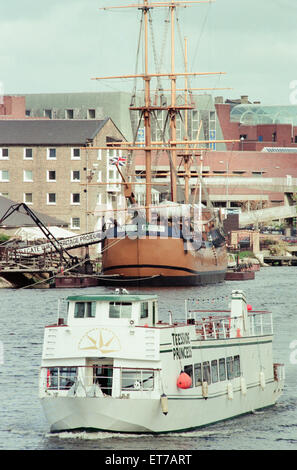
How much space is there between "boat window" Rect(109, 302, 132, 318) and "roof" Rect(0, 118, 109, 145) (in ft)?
331

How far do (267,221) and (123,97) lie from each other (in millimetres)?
35455

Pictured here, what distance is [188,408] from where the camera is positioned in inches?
1300

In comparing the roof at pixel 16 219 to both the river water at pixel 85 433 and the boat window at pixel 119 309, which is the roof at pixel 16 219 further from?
the boat window at pixel 119 309

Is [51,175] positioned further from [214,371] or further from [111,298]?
[111,298]

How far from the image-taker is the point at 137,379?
3184cm

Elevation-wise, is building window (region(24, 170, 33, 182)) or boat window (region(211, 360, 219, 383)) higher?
building window (region(24, 170, 33, 182))

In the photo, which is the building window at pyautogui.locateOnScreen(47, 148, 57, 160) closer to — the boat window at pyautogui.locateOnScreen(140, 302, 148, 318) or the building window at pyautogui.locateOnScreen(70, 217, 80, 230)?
the building window at pyautogui.locateOnScreen(70, 217, 80, 230)

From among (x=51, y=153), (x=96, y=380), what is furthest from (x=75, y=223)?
(x=96, y=380)

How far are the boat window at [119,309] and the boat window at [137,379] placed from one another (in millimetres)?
1746

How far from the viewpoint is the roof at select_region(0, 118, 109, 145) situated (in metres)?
134

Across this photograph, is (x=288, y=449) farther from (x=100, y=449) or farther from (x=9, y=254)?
(x=9, y=254)

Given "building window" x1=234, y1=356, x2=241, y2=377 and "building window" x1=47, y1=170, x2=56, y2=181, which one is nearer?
"building window" x1=234, y1=356, x2=241, y2=377

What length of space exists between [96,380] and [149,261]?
6330cm

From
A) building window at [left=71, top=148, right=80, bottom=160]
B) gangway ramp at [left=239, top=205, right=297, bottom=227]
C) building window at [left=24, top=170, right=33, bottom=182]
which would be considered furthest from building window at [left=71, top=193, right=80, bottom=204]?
gangway ramp at [left=239, top=205, right=297, bottom=227]
